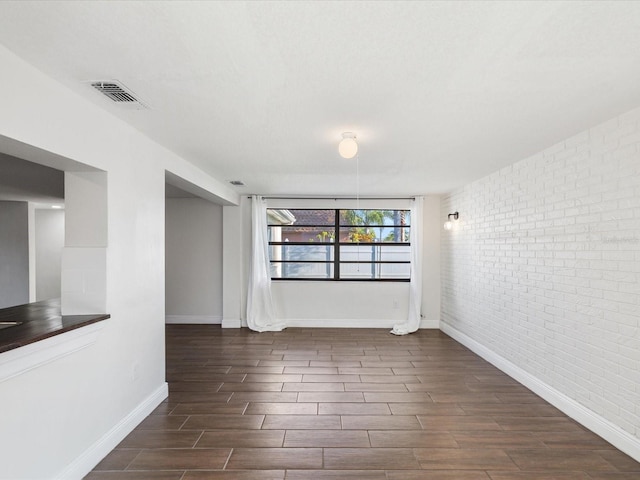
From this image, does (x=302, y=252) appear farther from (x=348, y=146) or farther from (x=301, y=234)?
(x=348, y=146)

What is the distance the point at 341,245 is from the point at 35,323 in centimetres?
471

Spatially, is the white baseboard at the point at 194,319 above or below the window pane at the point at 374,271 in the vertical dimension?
below

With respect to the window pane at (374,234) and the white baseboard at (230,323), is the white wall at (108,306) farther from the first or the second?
the window pane at (374,234)

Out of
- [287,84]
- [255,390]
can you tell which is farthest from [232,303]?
[287,84]

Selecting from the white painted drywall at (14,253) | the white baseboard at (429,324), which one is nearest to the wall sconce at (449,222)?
the white baseboard at (429,324)

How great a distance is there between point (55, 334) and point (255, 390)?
1952mm

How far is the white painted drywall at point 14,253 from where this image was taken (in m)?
5.93

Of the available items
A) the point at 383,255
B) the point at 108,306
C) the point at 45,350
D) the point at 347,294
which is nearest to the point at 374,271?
the point at 383,255

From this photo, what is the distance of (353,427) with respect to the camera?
2746 mm

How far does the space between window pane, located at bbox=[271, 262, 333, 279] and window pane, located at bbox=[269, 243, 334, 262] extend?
90mm

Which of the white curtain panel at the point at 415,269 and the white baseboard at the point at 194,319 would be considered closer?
the white curtain panel at the point at 415,269

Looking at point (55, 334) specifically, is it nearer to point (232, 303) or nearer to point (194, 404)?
point (194, 404)

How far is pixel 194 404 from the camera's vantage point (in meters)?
3.14

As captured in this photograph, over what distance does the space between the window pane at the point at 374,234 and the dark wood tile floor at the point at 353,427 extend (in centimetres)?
241
